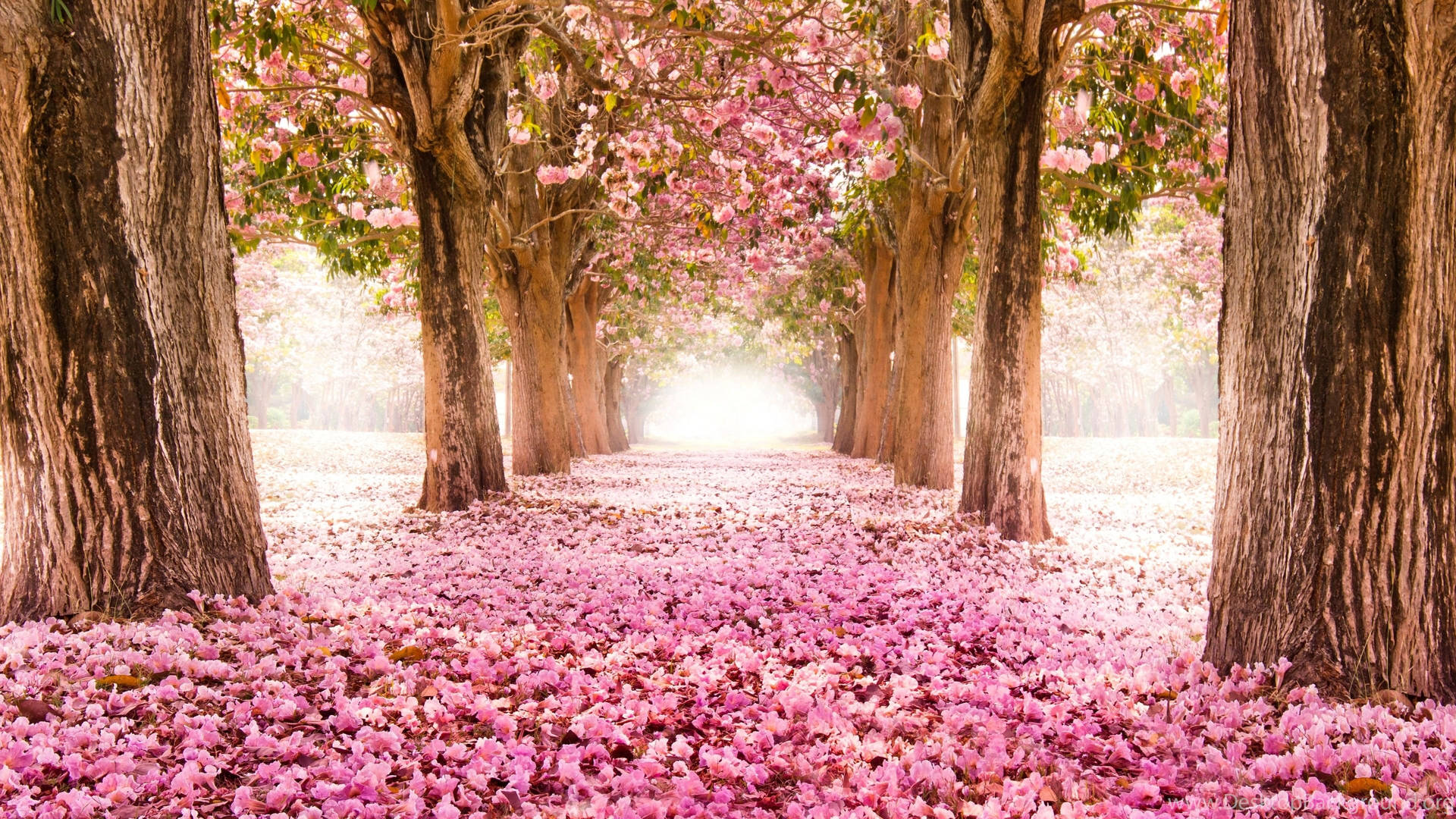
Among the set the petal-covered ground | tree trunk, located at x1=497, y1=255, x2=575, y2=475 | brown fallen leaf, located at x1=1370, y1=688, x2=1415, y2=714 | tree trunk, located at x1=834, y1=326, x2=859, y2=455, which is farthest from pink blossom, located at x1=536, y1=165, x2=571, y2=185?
tree trunk, located at x1=834, y1=326, x2=859, y2=455

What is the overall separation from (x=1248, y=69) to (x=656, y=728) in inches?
153

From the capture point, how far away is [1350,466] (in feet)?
11.7

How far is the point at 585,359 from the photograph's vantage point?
23531 millimetres

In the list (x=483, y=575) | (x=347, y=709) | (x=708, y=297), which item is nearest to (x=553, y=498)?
(x=483, y=575)

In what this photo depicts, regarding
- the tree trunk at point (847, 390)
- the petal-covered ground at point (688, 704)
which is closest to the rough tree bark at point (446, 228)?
the petal-covered ground at point (688, 704)

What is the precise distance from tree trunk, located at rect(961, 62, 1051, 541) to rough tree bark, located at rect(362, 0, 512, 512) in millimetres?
5291

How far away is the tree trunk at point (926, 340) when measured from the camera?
12555 millimetres

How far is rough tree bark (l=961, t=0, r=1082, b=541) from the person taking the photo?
8102 millimetres

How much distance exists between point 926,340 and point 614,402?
73.5ft

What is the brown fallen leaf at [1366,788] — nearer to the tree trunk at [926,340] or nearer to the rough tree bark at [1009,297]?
the rough tree bark at [1009,297]

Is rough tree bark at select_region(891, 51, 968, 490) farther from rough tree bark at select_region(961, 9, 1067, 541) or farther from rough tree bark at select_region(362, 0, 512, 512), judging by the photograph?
rough tree bark at select_region(362, 0, 512, 512)

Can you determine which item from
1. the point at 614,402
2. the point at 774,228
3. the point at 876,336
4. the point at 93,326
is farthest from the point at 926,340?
the point at 614,402

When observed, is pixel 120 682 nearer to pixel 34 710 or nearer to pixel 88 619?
pixel 34 710

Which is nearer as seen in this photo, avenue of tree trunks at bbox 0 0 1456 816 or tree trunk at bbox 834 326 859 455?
avenue of tree trunks at bbox 0 0 1456 816
